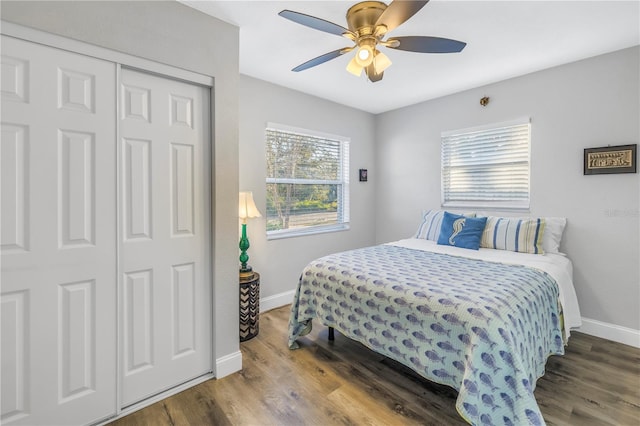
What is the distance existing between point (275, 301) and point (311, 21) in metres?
2.75

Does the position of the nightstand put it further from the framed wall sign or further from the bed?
the framed wall sign

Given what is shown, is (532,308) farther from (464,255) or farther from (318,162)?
(318,162)

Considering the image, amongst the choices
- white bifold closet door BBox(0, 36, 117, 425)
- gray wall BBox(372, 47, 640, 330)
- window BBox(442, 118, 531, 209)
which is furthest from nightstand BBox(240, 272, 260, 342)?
gray wall BBox(372, 47, 640, 330)

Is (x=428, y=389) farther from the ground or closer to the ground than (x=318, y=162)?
closer to the ground

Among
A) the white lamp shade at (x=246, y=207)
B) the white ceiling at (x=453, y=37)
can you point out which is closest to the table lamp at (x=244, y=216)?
the white lamp shade at (x=246, y=207)

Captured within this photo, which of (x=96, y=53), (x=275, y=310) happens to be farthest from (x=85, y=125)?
(x=275, y=310)

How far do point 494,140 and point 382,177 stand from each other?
61.2 inches

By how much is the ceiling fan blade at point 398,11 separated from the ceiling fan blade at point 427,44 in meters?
0.17

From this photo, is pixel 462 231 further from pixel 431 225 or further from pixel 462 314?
pixel 462 314

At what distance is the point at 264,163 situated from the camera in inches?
129

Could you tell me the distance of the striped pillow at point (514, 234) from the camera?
2.80 meters

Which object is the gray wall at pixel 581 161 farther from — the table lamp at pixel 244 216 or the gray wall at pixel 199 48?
the gray wall at pixel 199 48

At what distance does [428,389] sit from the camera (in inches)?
77.6

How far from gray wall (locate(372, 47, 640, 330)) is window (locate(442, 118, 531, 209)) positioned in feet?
0.35
